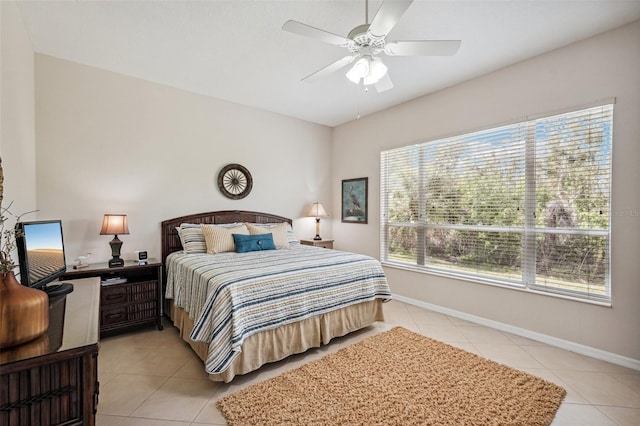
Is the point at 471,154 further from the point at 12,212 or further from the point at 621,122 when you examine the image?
the point at 12,212

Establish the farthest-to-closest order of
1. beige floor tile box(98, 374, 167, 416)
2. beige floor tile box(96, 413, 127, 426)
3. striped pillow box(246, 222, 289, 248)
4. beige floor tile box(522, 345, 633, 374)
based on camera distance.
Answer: striped pillow box(246, 222, 289, 248)
beige floor tile box(522, 345, 633, 374)
beige floor tile box(98, 374, 167, 416)
beige floor tile box(96, 413, 127, 426)

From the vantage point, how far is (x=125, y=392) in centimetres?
204

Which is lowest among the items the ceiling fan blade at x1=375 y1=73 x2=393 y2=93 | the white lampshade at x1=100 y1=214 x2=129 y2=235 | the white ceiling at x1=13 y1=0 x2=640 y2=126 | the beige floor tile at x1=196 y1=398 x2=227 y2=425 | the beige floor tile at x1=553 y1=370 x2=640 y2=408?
the beige floor tile at x1=196 y1=398 x2=227 y2=425

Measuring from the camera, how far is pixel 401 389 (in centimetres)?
205

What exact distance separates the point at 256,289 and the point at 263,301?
0.11 meters

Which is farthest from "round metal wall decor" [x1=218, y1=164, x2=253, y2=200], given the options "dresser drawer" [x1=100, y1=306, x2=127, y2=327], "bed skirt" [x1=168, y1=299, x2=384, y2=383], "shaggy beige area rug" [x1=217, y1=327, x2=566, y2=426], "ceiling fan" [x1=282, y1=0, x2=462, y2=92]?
"shaggy beige area rug" [x1=217, y1=327, x2=566, y2=426]

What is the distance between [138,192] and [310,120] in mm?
2785

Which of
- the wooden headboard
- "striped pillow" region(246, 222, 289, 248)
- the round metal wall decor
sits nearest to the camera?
the wooden headboard

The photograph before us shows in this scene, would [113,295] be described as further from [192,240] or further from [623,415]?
[623,415]

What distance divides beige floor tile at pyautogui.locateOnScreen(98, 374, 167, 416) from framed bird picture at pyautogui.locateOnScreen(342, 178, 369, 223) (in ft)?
11.0

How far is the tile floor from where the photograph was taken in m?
1.82

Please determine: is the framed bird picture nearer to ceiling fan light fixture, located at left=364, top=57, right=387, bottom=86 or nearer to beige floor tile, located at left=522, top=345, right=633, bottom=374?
ceiling fan light fixture, located at left=364, top=57, right=387, bottom=86

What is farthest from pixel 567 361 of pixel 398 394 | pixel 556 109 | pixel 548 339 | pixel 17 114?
pixel 17 114

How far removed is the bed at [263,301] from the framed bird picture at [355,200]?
1514mm
